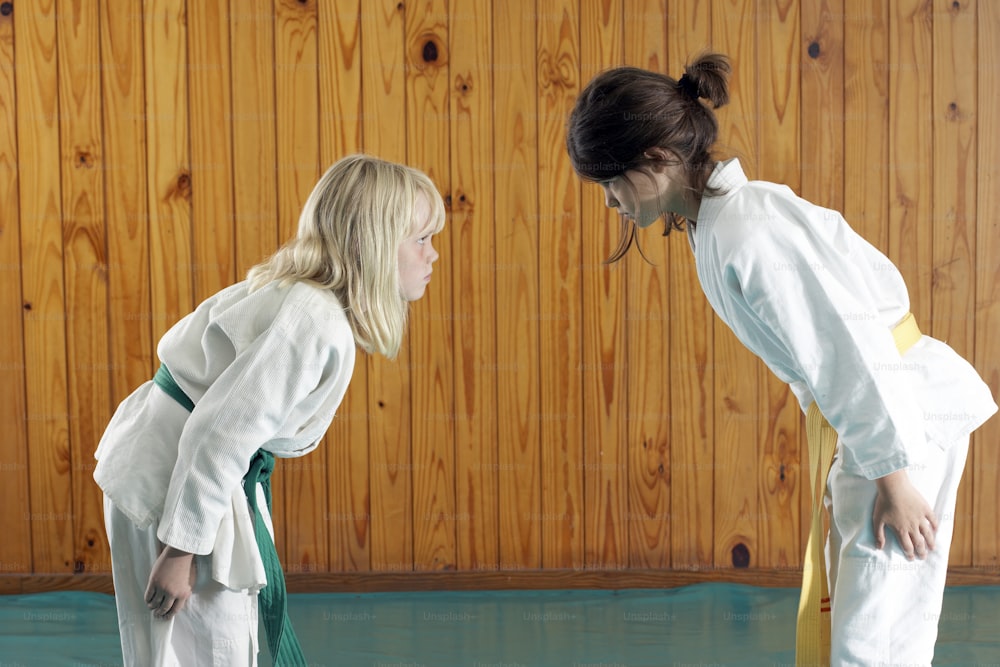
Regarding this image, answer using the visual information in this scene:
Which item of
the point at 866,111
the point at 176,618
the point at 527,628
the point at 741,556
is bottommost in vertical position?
the point at 527,628

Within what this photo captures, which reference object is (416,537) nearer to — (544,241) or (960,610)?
(544,241)

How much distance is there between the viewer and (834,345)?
1173 mm

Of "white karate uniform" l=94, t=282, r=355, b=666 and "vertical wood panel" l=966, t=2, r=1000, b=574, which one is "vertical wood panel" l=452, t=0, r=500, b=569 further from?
"vertical wood panel" l=966, t=2, r=1000, b=574

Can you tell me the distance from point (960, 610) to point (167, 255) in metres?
2.31

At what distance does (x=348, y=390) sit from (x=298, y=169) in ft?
2.03

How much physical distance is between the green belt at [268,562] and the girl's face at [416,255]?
345 millimetres

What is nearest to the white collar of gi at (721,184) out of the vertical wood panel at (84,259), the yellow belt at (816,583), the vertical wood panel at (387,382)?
the yellow belt at (816,583)

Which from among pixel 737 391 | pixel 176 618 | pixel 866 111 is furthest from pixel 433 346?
pixel 866 111

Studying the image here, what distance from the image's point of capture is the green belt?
1.33 m

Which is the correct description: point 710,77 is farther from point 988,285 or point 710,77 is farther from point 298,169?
point 988,285

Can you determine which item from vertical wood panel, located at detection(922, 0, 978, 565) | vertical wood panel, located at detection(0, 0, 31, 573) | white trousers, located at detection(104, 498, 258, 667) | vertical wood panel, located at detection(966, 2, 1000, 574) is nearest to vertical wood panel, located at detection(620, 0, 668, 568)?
vertical wood panel, located at detection(922, 0, 978, 565)

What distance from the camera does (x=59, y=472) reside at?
2412 mm

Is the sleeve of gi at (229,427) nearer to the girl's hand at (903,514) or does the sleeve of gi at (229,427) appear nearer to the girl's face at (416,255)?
the girl's face at (416,255)

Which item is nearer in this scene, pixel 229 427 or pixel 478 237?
pixel 229 427
